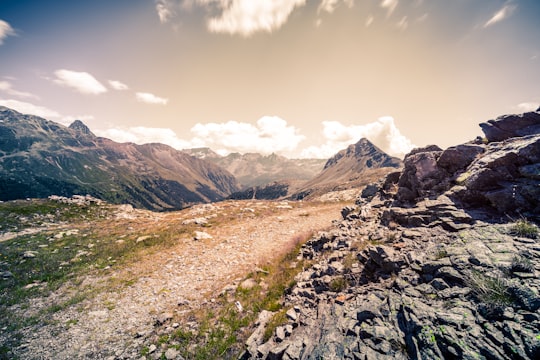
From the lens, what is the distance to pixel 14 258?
19.9 m

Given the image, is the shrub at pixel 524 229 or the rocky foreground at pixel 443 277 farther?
the shrub at pixel 524 229

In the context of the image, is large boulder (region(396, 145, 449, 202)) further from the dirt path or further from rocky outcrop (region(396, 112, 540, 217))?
the dirt path

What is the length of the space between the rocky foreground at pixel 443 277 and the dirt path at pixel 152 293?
628 centimetres

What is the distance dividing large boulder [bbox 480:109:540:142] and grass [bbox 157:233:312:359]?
50.5 feet

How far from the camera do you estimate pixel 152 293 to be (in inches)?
584

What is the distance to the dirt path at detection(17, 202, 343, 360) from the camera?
10.8 m

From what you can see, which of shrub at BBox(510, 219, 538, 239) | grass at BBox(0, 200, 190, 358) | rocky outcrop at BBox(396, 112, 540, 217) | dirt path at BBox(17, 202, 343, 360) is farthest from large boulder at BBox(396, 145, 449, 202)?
grass at BBox(0, 200, 190, 358)

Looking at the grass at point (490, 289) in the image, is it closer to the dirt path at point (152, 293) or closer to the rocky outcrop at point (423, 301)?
the rocky outcrop at point (423, 301)

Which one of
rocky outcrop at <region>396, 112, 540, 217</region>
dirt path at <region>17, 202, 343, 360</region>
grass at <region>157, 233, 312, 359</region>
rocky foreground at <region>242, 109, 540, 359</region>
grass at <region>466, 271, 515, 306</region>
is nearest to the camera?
rocky foreground at <region>242, 109, 540, 359</region>

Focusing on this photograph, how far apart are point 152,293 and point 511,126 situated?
26.3 m

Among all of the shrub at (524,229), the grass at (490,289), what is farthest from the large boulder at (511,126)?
the grass at (490,289)

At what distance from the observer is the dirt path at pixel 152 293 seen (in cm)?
1080

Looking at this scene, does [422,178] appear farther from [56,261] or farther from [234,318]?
[56,261]

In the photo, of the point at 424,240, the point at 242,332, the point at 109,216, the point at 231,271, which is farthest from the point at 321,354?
the point at 109,216
